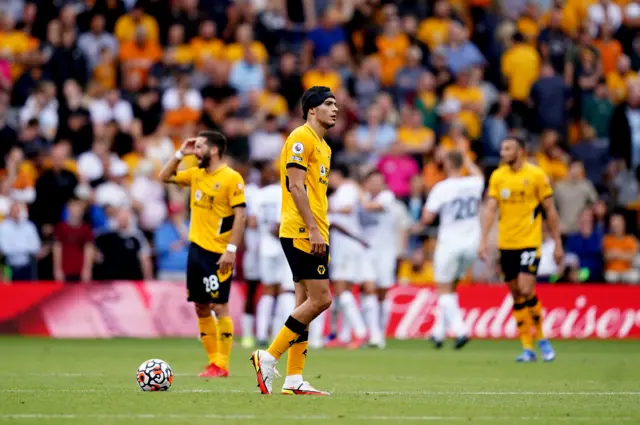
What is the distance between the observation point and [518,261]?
57.5ft

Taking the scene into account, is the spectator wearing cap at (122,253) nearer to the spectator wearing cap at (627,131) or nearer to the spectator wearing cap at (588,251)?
the spectator wearing cap at (588,251)

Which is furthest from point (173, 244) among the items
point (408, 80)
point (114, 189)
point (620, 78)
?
point (620, 78)

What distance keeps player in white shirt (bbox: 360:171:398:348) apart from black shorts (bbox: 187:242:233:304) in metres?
7.38

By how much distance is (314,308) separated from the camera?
Result: 36.9 feet

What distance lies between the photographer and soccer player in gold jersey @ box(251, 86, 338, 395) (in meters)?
11.1

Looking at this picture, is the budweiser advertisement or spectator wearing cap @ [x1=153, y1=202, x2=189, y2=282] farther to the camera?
spectator wearing cap @ [x1=153, y1=202, x2=189, y2=282]

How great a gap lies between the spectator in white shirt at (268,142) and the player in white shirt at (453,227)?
209 inches

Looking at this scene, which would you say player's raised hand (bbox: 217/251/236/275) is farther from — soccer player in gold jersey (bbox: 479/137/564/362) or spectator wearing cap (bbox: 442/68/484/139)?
spectator wearing cap (bbox: 442/68/484/139)

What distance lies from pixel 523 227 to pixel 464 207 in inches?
124

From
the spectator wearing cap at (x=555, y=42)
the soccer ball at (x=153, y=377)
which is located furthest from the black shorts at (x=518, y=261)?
Answer: the spectator wearing cap at (x=555, y=42)

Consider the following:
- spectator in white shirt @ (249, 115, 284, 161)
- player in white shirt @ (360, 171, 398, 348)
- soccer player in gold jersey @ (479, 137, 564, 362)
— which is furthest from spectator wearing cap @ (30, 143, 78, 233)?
soccer player in gold jersey @ (479, 137, 564, 362)

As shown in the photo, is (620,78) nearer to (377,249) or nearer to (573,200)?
(573,200)

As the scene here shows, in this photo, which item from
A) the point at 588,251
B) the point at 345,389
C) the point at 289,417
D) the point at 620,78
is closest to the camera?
the point at 289,417

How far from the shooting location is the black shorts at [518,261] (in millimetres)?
17422
